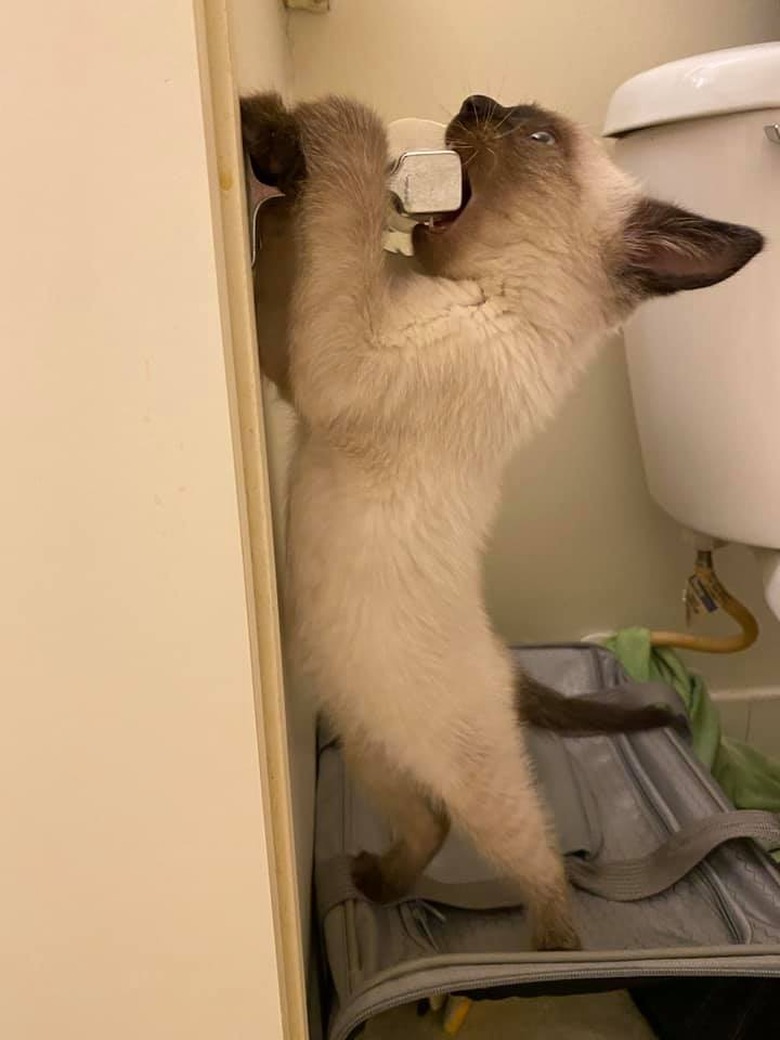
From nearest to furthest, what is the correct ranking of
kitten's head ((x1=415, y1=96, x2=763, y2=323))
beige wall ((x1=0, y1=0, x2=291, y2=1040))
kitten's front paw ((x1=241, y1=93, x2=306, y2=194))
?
beige wall ((x1=0, y1=0, x2=291, y2=1040)) → kitten's front paw ((x1=241, y1=93, x2=306, y2=194)) → kitten's head ((x1=415, y1=96, x2=763, y2=323))

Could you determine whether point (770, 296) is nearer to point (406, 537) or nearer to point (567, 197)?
point (567, 197)

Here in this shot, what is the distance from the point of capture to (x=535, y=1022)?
1031 millimetres

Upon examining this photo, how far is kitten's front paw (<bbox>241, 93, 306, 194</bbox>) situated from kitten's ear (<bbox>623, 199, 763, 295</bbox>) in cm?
35

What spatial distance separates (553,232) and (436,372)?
0.21 metres

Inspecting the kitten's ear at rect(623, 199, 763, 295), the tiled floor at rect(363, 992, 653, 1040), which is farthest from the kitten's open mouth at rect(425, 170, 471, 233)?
the tiled floor at rect(363, 992, 653, 1040)

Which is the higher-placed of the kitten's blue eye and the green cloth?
the kitten's blue eye

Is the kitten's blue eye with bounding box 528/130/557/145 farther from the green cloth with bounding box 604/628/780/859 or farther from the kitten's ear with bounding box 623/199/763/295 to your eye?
the green cloth with bounding box 604/628/780/859

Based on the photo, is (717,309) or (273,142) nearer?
(273,142)

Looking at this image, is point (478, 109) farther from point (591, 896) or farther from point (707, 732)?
point (707, 732)

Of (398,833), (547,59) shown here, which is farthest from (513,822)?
(547,59)

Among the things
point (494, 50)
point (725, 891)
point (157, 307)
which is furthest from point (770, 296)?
point (157, 307)

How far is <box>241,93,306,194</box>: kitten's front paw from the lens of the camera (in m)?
0.65

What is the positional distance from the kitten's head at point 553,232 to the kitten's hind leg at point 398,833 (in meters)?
0.55

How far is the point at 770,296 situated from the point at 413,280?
530 mm
